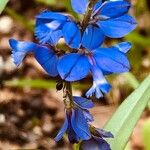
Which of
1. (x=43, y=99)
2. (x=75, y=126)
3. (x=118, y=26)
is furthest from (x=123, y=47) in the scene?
(x=43, y=99)

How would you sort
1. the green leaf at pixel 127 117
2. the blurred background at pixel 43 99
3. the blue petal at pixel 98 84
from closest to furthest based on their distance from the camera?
the blue petal at pixel 98 84, the green leaf at pixel 127 117, the blurred background at pixel 43 99

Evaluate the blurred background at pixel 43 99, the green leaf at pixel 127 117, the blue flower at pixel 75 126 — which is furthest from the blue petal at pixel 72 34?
the blurred background at pixel 43 99

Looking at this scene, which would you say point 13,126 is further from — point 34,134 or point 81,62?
point 81,62

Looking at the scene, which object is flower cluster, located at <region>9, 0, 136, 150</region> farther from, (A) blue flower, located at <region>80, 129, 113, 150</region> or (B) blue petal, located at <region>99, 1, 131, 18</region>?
(A) blue flower, located at <region>80, 129, 113, 150</region>

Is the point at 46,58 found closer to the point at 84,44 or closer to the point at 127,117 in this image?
the point at 84,44

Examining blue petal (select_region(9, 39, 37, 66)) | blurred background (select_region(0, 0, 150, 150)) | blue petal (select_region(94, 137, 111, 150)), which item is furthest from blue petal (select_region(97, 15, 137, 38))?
blurred background (select_region(0, 0, 150, 150))

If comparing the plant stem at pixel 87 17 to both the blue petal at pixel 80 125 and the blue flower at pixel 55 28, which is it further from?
the blue petal at pixel 80 125

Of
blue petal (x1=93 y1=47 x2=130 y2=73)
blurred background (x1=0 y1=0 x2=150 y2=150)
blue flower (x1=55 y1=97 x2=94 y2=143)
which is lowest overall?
blurred background (x1=0 y1=0 x2=150 y2=150)
